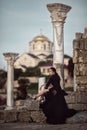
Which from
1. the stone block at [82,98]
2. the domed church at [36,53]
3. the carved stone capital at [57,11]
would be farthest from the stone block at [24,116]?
the domed church at [36,53]

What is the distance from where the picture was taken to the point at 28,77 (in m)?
104

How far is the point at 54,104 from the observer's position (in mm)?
10258

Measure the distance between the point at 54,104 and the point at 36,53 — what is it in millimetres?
127823

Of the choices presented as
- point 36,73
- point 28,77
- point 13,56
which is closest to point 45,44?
point 36,73

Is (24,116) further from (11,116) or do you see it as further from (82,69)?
(82,69)

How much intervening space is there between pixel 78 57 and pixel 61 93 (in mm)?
2466

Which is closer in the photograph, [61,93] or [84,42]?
[61,93]

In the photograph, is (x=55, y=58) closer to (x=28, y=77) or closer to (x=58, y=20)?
(x=58, y=20)

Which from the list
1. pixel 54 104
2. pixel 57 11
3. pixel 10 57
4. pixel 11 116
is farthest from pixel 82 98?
pixel 10 57

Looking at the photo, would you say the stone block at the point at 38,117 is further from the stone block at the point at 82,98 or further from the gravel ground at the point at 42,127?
the stone block at the point at 82,98

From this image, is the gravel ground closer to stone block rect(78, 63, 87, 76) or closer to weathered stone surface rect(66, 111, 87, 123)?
weathered stone surface rect(66, 111, 87, 123)

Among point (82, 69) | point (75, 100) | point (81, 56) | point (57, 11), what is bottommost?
point (75, 100)

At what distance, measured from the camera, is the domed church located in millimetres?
130500

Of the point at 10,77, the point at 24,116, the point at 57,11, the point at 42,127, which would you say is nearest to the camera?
the point at 42,127
